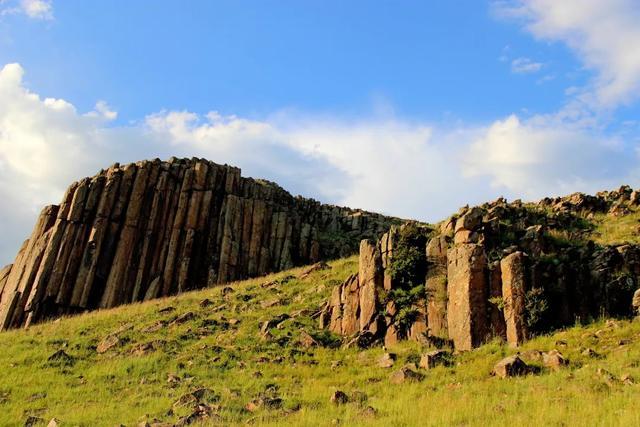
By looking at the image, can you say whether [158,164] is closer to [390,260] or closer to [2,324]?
[2,324]

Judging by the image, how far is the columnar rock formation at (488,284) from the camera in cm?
2233

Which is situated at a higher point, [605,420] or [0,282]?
[0,282]

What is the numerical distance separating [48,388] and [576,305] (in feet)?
68.5

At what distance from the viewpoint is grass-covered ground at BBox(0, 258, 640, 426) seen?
1487cm

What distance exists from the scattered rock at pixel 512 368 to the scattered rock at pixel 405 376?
248cm

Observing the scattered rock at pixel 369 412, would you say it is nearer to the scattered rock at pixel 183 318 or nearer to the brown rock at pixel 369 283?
the brown rock at pixel 369 283

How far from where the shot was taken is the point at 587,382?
15.9 meters

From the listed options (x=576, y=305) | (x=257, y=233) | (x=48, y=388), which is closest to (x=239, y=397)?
(x=48, y=388)

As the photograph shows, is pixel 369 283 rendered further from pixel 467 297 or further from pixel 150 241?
pixel 150 241

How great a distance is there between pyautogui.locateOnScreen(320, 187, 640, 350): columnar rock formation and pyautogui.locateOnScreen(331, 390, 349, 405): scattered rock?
6480 millimetres

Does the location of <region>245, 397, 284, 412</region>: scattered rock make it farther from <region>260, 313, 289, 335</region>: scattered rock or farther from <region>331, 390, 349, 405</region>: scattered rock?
<region>260, 313, 289, 335</region>: scattered rock

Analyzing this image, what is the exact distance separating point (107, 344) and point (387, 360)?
1455 centimetres

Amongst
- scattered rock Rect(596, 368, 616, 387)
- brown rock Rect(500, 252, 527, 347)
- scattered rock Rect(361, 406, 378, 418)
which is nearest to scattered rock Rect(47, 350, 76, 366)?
scattered rock Rect(361, 406, 378, 418)

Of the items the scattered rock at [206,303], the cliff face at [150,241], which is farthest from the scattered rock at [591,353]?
the cliff face at [150,241]
